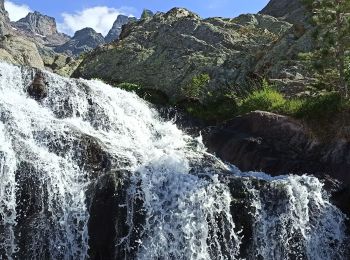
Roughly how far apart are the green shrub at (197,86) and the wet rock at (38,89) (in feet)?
30.1

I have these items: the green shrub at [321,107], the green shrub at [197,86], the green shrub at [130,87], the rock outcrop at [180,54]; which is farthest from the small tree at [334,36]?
the green shrub at [130,87]

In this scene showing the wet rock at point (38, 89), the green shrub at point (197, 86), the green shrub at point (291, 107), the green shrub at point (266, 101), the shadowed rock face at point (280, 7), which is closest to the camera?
the green shrub at point (291, 107)

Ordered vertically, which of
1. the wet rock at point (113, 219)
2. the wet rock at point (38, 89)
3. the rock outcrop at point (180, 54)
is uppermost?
the rock outcrop at point (180, 54)

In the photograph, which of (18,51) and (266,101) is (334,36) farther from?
(18,51)

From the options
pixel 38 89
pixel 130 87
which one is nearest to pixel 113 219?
pixel 38 89

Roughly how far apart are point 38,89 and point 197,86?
389 inches

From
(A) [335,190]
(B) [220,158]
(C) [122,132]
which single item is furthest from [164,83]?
Answer: (A) [335,190]

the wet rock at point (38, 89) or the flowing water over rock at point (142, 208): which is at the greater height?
the wet rock at point (38, 89)

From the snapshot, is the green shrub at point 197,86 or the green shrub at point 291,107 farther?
the green shrub at point 197,86

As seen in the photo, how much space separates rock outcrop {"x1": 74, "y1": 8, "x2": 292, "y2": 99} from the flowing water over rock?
13565 millimetres

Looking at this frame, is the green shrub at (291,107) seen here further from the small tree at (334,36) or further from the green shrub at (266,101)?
the small tree at (334,36)

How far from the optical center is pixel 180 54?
34.4 m

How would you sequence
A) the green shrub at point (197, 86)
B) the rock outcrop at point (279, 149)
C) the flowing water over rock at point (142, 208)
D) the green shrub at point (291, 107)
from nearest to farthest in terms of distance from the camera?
the flowing water over rock at point (142, 208) < the rock outcrop at point (279, 149) < the green shrub at point (291, 107) < the green shrub at point (197, 86)

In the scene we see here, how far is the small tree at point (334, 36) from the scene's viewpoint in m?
20.6
